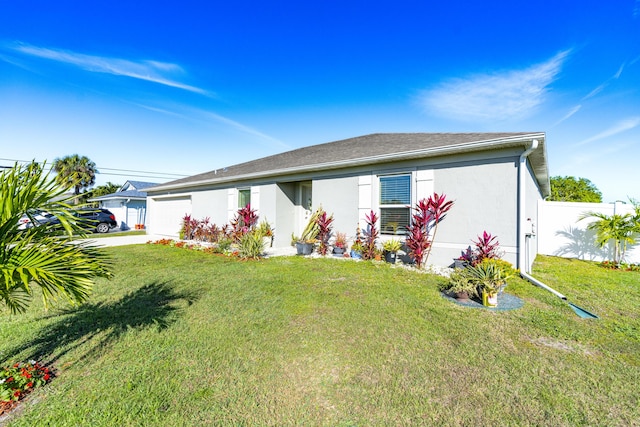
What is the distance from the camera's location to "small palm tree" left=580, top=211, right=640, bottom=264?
23.4ft

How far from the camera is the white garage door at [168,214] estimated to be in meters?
14.6

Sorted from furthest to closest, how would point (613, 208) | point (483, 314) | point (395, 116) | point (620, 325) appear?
point (395, 116)
point (613, 208)
point (483, 314)
point (620, 325)

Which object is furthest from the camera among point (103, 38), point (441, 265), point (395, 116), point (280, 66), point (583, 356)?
point (395, 116)

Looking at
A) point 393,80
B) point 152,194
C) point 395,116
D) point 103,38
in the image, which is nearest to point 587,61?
point 393,80

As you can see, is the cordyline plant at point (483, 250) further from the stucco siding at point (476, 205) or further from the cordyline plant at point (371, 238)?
the cordyline plant at point (371, 238)

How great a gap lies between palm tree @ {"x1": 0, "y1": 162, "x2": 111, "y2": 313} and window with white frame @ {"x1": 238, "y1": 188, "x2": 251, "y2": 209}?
9053 mm

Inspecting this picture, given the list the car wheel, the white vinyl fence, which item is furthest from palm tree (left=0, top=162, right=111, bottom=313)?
the car wheel

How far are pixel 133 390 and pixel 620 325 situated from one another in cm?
544

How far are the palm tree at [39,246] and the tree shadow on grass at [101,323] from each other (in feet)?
3.94

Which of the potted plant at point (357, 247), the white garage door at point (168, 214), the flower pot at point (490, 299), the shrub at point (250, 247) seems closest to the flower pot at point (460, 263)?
the flower pot at point (490, 299)

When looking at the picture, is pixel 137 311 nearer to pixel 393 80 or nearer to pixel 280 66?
pixel 280 66

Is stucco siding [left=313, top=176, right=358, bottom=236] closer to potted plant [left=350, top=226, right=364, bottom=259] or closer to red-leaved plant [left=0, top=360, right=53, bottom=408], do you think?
potted plant [left=350, top=226, right=364, bottom=259]

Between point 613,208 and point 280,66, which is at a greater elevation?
point 280,66

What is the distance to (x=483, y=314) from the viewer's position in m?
3.73
